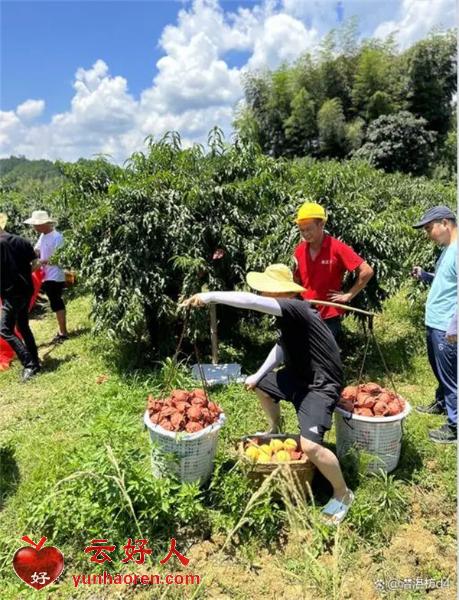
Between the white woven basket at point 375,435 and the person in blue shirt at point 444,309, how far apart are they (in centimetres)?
65

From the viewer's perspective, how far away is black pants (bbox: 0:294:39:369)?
4.74 metres

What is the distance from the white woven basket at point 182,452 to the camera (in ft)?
8.66

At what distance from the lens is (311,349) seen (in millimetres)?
2598

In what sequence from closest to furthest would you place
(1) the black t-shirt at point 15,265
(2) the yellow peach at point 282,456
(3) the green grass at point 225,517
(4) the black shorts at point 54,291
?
(3) the green grass at point 225,517 → (2) the yellow peach at point 282,456 → (1) the black t-shirt at point 15,265 → (4) the black shorts at point 54,291

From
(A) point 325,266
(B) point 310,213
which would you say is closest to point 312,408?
(A) point 325,266

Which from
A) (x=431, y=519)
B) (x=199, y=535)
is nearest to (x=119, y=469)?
(x=199, y=535)

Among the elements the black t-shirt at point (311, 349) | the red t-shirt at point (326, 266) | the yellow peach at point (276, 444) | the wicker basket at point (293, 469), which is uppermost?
the red t-shirt at point (326, 266)

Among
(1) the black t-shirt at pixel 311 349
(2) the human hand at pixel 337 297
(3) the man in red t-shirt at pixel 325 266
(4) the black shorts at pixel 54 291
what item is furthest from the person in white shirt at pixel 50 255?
(1) the black t-shirt at pixel 311 349

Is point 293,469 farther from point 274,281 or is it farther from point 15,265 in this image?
point 15,265

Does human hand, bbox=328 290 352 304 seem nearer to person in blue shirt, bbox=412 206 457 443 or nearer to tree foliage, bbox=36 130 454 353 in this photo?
person in blue shirt, bbox=412 206 457 443

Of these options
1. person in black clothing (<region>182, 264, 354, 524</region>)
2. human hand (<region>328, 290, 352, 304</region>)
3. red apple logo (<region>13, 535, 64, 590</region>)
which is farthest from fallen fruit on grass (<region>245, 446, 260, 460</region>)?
human hand (<region>328, 290, 352, 304</region>)

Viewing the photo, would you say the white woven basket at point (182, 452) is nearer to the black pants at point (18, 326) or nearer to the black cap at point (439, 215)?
the black cap at point (439, 215)

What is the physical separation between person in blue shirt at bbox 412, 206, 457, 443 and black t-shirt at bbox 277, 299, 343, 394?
3.07ft

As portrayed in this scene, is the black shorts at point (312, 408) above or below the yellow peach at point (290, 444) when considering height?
above
